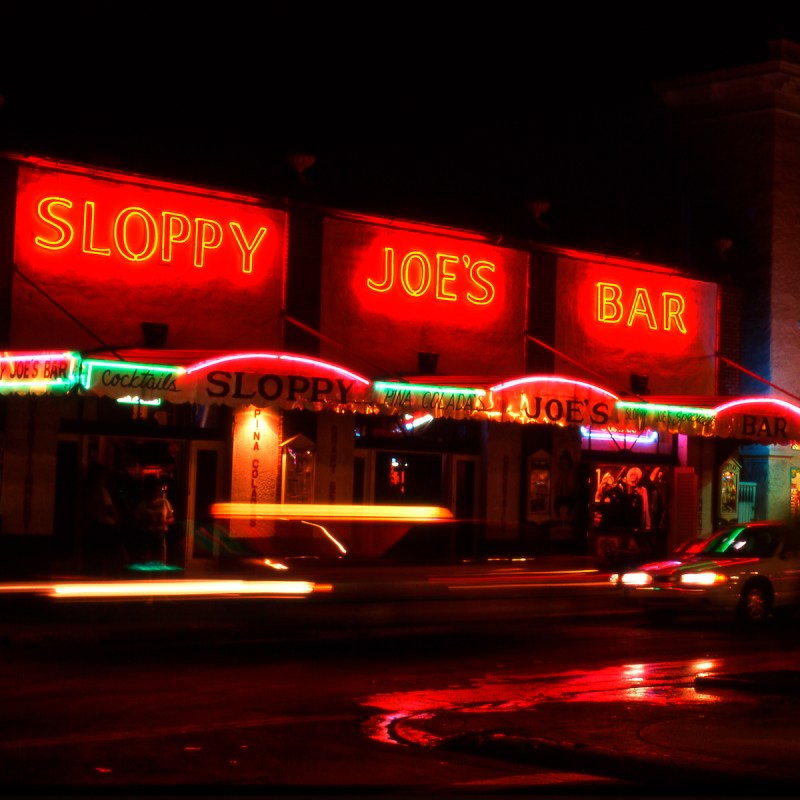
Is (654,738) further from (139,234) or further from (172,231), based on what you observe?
(172,231)

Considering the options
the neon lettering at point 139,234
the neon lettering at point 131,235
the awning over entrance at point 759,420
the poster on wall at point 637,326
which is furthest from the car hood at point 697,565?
the neon lettering at point 131,235

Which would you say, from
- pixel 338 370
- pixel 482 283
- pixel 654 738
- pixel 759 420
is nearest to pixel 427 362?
pixel 482 283

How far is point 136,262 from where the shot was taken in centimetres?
2117

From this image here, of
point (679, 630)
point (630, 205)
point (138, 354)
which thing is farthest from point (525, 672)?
point (630, 205)

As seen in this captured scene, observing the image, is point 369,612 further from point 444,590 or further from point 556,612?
point 556,612

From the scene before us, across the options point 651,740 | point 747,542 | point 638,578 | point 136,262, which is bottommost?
point 651,740

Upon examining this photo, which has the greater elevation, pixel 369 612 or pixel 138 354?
pixel 138 354

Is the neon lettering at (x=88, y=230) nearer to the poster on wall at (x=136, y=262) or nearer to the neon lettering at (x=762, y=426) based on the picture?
the poster on wall at (x=136, y=262)

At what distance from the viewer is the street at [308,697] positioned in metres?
8.46

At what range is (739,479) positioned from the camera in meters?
28.9

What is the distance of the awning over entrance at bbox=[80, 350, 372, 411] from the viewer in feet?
62.1

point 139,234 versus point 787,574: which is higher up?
point 139,234

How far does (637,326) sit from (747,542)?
8.33 metres

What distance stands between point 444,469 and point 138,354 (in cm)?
788
